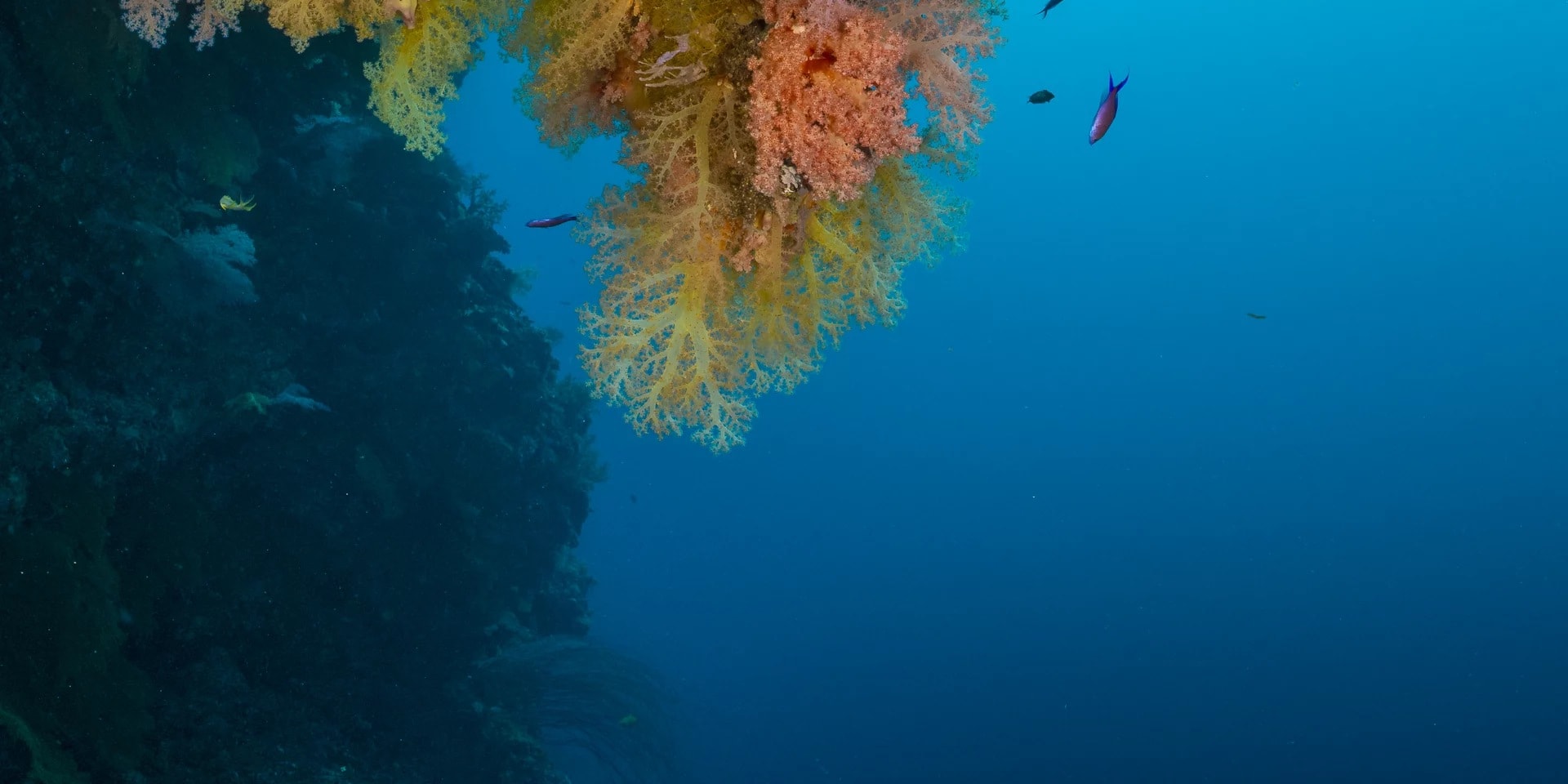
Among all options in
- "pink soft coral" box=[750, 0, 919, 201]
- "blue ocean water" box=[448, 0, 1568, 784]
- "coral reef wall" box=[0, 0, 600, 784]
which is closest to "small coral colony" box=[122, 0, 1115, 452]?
"pink soft coral" box=[750, 0, 919, 201]

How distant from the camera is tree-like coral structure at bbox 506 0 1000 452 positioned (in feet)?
8.30

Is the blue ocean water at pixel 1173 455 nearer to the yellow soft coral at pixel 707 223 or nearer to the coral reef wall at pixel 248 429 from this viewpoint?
the coral reef wall at pixel 248 429

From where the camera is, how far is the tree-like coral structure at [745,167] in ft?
8.30

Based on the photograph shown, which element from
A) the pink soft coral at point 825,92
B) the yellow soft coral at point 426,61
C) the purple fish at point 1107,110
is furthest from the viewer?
the purple fish at point 1107,110

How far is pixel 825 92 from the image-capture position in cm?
248

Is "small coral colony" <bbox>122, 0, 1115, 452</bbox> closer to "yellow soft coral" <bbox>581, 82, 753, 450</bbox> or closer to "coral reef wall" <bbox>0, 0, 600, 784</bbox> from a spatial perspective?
"yellow soft coral" <bbox>581, 82, 753, 450</bbox>

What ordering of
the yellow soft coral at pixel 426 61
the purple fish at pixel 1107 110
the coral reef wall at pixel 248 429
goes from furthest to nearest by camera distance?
1. the coral reef wall at pixel 248 429
2. the purple fish at pixel 1107 110
3. the yellow soft coral at pixel 426 61

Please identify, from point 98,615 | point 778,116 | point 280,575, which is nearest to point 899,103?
point 778,116

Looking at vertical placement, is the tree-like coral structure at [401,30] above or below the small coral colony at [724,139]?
above

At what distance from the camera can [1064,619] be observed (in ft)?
145

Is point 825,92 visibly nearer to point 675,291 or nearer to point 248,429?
point 675,291

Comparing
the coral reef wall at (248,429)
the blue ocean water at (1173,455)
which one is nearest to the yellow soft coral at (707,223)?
the coral reef wall at (248,429)

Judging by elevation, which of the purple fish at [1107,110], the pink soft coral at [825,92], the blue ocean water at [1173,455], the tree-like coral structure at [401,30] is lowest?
the pink soft coral at [825,92]

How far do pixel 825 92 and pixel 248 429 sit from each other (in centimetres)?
840
